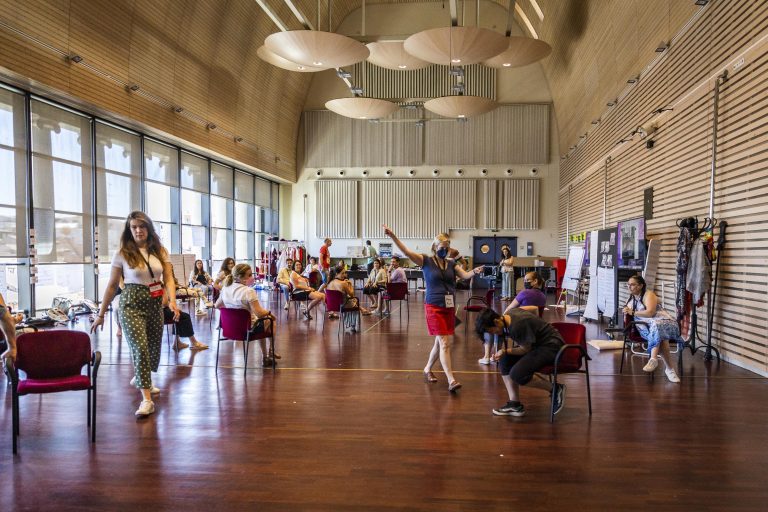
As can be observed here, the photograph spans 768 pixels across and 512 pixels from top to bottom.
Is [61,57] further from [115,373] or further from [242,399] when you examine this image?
[242,399]

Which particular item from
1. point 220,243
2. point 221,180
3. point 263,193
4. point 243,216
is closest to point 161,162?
point 221,180

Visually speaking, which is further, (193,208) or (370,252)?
(370,252)

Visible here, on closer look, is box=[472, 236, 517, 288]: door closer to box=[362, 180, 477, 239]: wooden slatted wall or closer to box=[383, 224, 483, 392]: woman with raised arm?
box=[362, 180, 477, 239]: wooden slatted wall

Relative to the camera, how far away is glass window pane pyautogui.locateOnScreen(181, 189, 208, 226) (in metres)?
15.1

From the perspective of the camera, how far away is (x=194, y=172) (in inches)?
616

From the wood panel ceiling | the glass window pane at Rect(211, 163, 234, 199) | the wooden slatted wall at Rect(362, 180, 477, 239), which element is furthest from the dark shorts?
the wooden slatted wall at Rect(362, 180, 477, 239)

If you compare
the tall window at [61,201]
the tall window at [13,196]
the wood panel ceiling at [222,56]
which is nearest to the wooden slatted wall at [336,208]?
the wood panel ceiling at [222,56]

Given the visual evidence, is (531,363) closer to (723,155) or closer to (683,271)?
(683,271)

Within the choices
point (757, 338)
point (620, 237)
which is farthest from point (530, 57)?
point (757, 338)

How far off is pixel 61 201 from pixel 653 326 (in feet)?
34.2

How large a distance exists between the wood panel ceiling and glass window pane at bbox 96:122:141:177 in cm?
84

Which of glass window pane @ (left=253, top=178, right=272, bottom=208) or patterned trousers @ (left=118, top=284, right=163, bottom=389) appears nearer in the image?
patterned trousers @ (left=118, top=284, right=163, bottom=389)

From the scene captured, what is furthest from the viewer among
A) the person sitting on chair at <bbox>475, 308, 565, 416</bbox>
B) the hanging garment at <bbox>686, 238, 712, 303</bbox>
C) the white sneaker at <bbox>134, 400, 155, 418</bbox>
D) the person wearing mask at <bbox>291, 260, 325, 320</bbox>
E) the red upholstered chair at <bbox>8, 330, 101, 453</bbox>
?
the person wearing mask at <bbox>291, 260, 325, 320</bbox>

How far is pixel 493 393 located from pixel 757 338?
3.11 m
